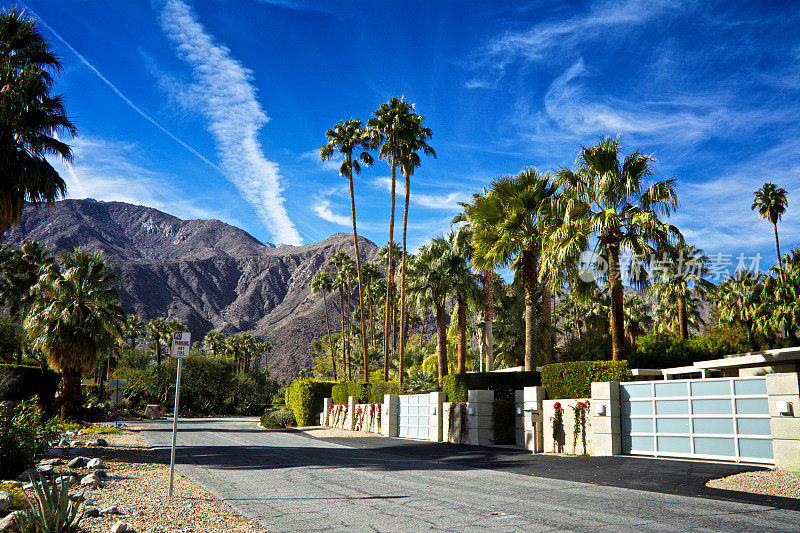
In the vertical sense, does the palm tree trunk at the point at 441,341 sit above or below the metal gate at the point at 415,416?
above

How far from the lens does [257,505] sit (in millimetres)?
9617

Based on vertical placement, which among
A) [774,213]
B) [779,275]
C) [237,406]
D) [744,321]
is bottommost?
[237,406]

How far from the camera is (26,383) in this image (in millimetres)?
27891

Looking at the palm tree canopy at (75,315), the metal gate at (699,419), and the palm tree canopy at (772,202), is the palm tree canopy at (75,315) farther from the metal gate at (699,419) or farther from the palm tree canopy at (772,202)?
the palm tree canopy at (772,202)

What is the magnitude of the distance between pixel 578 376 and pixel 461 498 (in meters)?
9.09

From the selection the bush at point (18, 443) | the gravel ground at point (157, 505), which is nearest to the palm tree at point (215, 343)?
the bush at point (18, 443)

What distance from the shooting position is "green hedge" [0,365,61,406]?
2484cm

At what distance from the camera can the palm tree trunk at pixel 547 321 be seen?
2604 cm

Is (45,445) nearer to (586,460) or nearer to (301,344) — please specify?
(586,460)

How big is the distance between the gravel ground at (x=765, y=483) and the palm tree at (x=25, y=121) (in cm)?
2080

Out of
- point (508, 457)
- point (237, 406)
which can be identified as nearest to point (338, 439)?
point (508, 457)

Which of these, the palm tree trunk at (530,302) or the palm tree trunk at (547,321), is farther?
the palm tree trunk at (547,321)

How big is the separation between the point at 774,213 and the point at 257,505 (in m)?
49.3

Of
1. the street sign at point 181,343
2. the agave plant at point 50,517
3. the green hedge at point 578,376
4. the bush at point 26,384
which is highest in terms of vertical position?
the street sign at point 181,343
